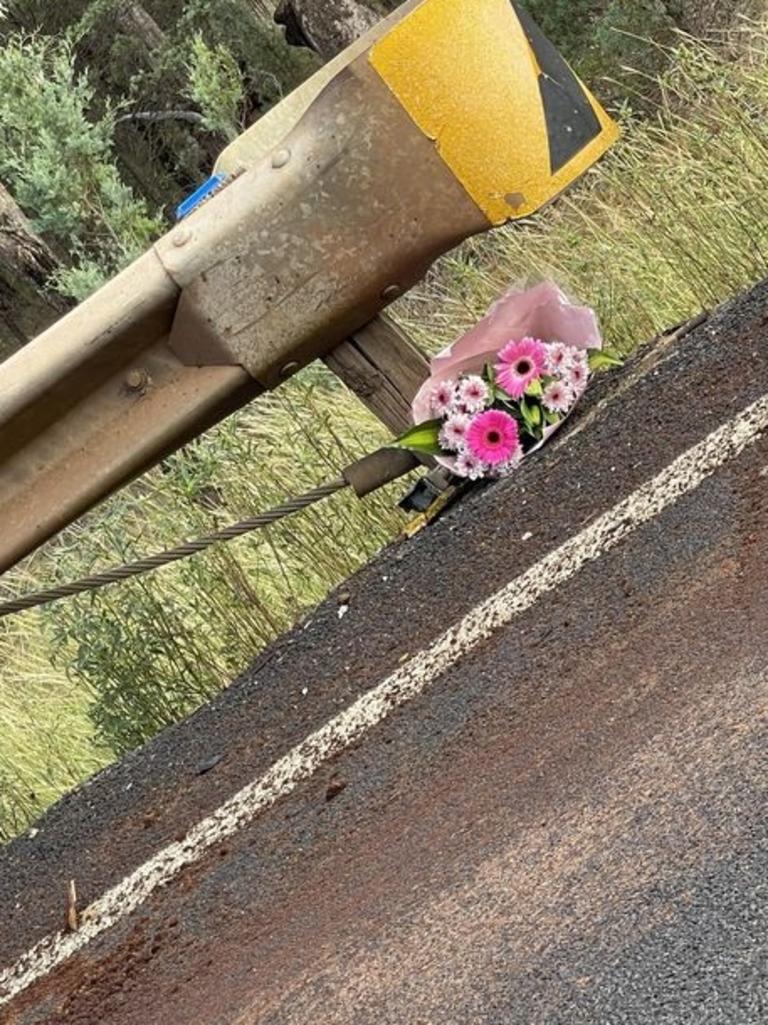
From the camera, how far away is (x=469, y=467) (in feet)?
10.2

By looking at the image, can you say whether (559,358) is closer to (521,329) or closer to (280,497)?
(521,329)

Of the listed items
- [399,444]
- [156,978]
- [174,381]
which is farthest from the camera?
[399,444]

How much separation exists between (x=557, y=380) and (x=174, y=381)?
32.1 inches

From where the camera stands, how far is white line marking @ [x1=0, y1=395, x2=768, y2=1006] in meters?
2.44

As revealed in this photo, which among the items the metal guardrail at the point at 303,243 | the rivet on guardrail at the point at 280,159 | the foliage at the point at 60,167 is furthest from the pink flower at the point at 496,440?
the foliage at the point at 60,167

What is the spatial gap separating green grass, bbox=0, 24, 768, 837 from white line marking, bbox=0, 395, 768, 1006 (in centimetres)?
88

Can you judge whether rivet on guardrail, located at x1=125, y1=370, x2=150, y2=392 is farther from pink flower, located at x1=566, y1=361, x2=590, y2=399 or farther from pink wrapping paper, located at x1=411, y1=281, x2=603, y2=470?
pink flower, located at x1=566, y1=361, x2=590, y2=399

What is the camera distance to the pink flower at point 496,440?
121 inches

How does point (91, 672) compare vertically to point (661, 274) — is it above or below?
above

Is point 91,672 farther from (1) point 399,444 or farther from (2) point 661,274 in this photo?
(2) point 661,274

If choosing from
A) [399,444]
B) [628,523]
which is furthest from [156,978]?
[399,444]

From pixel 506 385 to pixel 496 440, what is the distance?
12 centimetres

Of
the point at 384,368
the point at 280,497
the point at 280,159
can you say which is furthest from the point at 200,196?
the point at 280,497

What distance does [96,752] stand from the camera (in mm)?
4277
